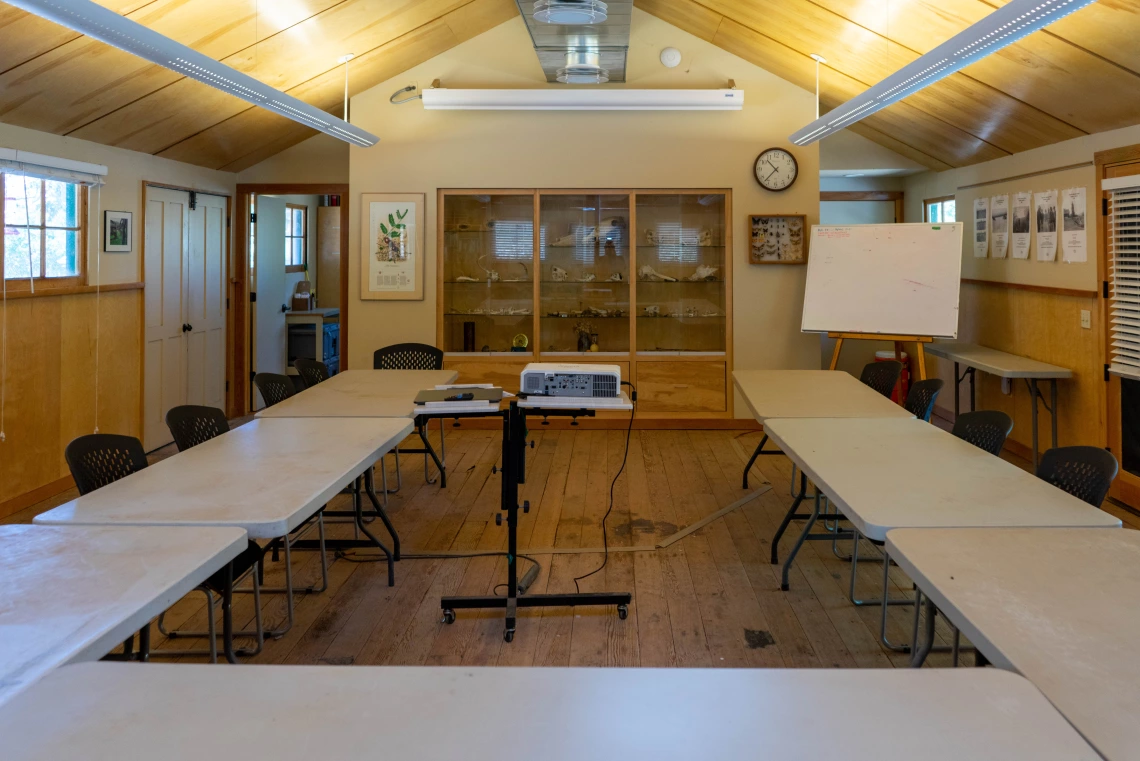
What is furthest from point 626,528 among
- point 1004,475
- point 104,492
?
point 104,492

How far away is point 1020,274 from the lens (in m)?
6.99

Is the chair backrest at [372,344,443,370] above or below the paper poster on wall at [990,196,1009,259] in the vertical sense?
below

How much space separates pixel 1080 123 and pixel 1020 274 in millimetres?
1614

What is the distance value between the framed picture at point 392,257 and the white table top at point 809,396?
3.45m

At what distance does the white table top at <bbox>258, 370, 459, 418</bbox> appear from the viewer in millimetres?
4617

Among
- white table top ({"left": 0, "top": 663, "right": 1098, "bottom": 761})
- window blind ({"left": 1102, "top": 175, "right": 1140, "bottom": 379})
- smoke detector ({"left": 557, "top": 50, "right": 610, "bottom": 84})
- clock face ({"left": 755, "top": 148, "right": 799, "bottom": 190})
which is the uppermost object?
smoke detector ({"left": 557, "top": 50, "right": 610, "bottom": 84})

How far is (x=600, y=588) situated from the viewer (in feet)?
14.3

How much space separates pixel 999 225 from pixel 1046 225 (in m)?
0.87

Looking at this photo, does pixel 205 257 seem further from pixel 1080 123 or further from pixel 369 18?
pixel 1080 123

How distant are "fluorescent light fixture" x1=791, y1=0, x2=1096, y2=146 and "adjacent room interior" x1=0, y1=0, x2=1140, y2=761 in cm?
4

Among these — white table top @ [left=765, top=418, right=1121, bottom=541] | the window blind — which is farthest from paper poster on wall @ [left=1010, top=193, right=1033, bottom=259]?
white table top @ [left=765, top=418, right=1121, bottom=541]

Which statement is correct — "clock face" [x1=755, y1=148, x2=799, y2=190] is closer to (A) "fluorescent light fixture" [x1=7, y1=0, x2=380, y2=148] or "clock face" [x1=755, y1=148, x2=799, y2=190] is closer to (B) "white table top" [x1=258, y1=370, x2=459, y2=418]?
(B) "white table top" [x1=258, y1=370, x2=459, y2=418]

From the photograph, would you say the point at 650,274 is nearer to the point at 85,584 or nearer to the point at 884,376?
the point at 884,376

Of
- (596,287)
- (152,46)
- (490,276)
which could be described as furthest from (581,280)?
(152,46)
